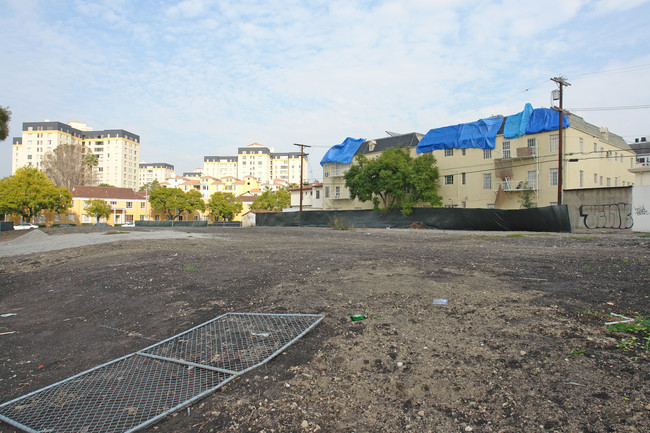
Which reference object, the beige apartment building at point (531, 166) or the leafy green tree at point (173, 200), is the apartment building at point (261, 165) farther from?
the beige apartment building at point (531, 166)

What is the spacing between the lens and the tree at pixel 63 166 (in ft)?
241

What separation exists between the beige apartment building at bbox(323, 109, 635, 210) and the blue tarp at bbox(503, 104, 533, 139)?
0.47 m

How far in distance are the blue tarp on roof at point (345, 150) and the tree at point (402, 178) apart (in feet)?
31.0

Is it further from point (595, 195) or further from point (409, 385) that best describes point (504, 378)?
point (595, 195)

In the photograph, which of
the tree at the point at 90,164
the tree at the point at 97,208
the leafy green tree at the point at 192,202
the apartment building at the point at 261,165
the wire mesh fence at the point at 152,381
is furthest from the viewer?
the apartment building at the point at 261,165

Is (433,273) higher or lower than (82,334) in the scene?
higher

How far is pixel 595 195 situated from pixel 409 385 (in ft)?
78.9

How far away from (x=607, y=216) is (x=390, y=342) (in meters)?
23.2

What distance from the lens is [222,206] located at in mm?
73875

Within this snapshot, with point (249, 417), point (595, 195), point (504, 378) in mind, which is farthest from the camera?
point (595, 195)

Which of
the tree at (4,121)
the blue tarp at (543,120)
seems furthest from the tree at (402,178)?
the tree at (4,121)

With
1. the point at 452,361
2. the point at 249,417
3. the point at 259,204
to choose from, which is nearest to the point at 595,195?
the point at 452,361

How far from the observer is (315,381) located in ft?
9.25

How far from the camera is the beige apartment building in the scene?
99.6 ft
